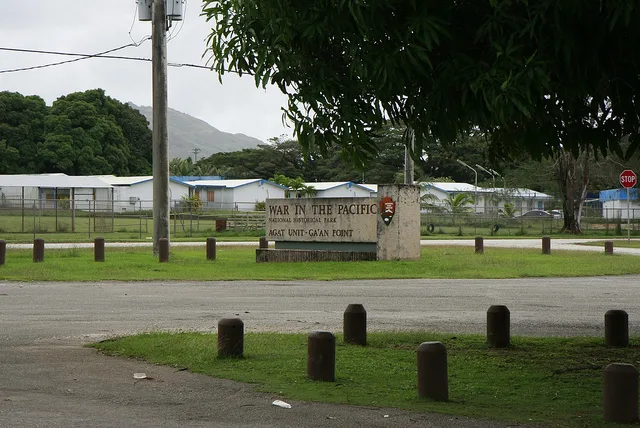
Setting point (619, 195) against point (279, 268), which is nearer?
point (279, 268)

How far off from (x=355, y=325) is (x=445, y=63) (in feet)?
13.0

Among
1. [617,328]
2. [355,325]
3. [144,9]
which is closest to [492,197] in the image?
[144,9]

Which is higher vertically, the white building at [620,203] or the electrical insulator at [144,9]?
the electrical insulator at [144,9]

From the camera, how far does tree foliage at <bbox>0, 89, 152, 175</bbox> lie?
89812 millimetres

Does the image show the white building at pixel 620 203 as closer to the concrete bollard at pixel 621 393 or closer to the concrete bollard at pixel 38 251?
the concrete bollard at pixel 38 251

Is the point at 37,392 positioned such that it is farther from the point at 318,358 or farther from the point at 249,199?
the point at 249,199

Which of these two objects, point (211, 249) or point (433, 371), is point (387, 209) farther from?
point (433, 371)

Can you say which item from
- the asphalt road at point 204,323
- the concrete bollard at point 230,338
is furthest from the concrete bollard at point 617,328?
the concrete bollard at point 230,338

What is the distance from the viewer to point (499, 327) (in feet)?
34.2

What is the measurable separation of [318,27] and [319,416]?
9.87 feet

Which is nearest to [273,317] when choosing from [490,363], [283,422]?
[490,363]

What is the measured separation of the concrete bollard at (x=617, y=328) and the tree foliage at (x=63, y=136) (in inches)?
3335

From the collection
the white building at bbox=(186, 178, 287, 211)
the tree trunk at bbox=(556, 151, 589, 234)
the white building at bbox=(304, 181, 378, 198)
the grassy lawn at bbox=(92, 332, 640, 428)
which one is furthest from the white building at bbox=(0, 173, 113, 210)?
the grassy lawn at bbox=(92, 332, 640, 428)

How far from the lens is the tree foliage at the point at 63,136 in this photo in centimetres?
8981
